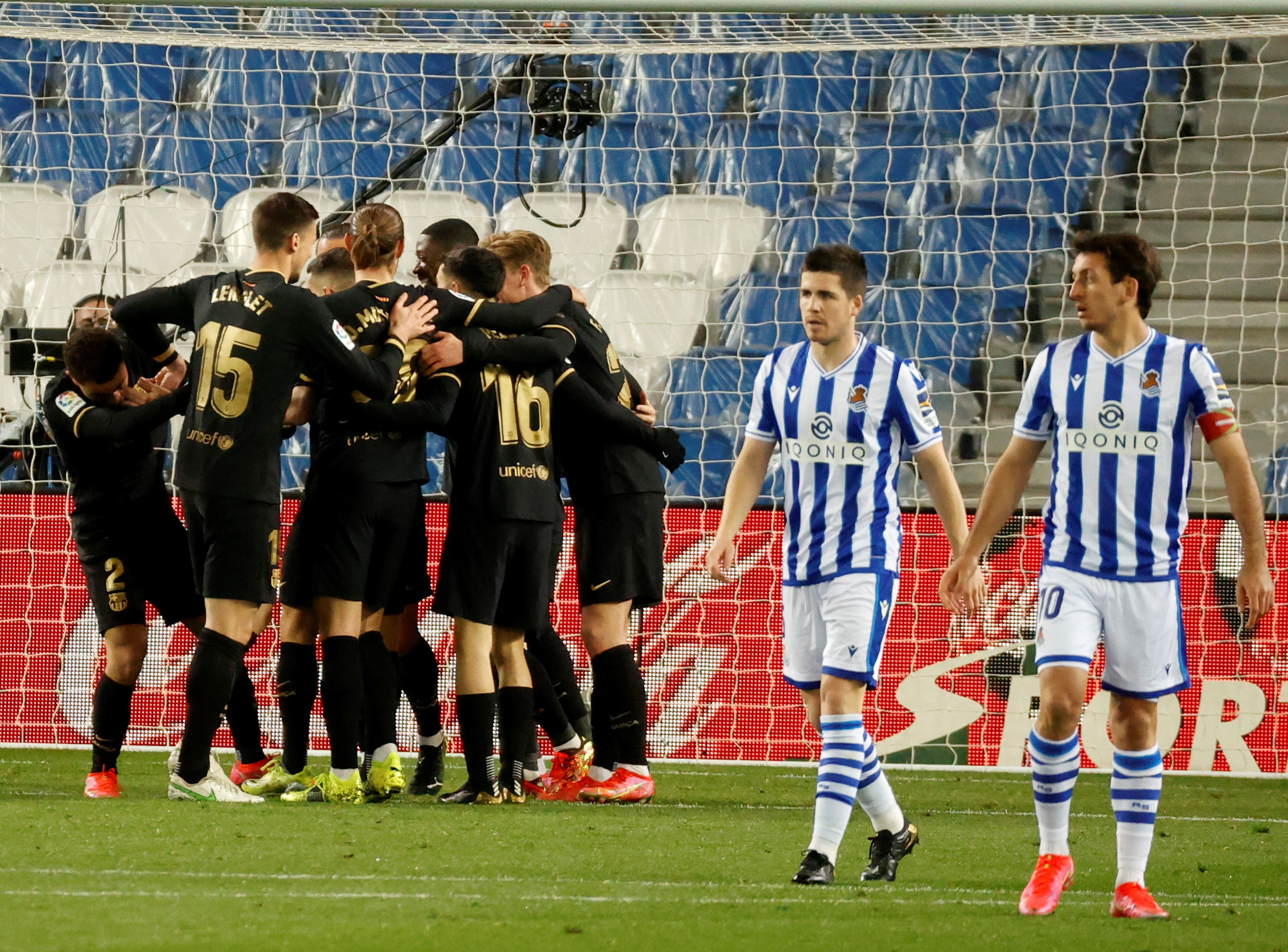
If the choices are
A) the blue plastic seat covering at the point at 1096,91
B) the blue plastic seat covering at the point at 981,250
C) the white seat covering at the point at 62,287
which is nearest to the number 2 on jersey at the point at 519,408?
the blue plastic seat covering at the point at 981,250

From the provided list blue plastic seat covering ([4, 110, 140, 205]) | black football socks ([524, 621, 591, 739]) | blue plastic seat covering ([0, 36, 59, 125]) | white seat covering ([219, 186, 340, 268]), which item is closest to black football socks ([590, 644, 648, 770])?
black football socks ([524, 621, 591, 739])

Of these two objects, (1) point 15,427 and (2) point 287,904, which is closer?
(2) point 287,904

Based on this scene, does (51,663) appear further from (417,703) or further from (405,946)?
(405,946)

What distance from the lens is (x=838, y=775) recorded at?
3979 mm

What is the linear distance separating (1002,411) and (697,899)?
642 centimetres

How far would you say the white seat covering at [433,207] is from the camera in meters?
10.1

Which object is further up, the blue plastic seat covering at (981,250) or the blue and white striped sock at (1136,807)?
Result: the blue plastic seat covering at (981,250)

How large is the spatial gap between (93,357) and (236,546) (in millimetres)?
1009

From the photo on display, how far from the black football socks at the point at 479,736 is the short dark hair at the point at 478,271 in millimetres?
1397

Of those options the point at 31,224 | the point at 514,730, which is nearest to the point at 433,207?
the point at 31,224

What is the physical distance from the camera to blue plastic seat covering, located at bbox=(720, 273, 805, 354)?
9.81 m

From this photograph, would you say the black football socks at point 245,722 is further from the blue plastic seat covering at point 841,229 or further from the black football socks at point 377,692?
the blue plastic seat covering at point 841,229

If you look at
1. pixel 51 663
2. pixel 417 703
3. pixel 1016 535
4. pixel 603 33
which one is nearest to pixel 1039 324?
pixel 1016 535

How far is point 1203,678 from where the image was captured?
7.64 m
